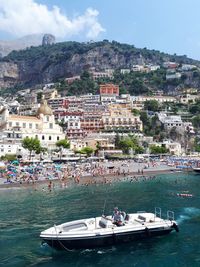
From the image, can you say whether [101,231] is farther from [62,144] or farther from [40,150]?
[62,144]

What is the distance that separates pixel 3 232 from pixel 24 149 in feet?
196

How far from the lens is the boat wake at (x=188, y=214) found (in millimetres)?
34156

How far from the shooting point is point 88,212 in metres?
36.8

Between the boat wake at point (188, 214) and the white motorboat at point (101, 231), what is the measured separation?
5243 mm

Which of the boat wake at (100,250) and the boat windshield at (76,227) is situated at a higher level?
the boat windshield at (76,227)

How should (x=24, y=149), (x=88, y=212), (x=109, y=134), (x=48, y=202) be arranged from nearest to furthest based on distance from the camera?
(x=88, y=212)
(x=48, y=202)
(x=24, y=149)
(x=109, y=134)

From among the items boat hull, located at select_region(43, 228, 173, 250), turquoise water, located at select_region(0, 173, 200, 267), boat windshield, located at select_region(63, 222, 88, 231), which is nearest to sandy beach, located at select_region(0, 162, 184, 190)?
turquoise water, located at select_region(0, 173, 200, 267)

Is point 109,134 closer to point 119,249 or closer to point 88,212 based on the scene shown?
point 88,212

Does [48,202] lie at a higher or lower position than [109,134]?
lower

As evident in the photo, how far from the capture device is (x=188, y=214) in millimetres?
36344

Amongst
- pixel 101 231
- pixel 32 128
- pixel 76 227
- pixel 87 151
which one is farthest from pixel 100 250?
pixel 32 128

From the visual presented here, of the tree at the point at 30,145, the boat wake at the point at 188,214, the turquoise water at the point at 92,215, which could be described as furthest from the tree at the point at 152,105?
the boat wake at the point at 188,214

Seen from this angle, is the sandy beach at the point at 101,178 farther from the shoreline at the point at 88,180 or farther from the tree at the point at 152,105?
the tree at the point at 152,105

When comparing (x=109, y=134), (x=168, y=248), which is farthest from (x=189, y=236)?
(x=109, y=134)
